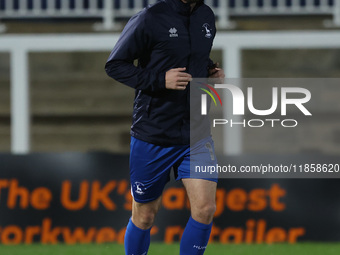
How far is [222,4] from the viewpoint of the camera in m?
8.93

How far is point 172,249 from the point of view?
677cm

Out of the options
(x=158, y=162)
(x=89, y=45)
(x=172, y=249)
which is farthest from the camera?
(x=89, y=45)

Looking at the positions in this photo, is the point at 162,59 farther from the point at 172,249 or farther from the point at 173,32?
the point at 172,249

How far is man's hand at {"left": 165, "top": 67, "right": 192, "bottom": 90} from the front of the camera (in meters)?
4.36

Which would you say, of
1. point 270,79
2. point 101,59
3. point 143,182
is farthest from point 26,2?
point 143,182

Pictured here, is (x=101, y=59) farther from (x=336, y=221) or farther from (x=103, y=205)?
(x=336, y=221)

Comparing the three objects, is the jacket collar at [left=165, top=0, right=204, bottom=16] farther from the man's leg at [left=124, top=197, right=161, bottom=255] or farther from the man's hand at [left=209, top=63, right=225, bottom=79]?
the man's leg at [left=124, top=197, right=161, bottom=255]

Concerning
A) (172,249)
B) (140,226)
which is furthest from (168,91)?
(172,249)

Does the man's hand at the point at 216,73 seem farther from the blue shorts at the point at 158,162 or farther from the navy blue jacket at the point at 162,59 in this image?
the blue shorts at the point at 158,162

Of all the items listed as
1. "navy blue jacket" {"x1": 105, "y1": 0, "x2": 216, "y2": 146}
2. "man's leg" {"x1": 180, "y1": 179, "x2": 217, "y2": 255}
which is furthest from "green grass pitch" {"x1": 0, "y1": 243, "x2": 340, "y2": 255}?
"navy blue jacket" {"x1": 105, "y1": 0, "x2": 216, "y2": 146}

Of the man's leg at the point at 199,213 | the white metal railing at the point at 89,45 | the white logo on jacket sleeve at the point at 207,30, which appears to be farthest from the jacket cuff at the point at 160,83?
the white metal railing at the point at 89,45

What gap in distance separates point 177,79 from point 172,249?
2735mm

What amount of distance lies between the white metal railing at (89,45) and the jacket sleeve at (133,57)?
363 centimetres

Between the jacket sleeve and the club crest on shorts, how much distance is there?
572 mm
